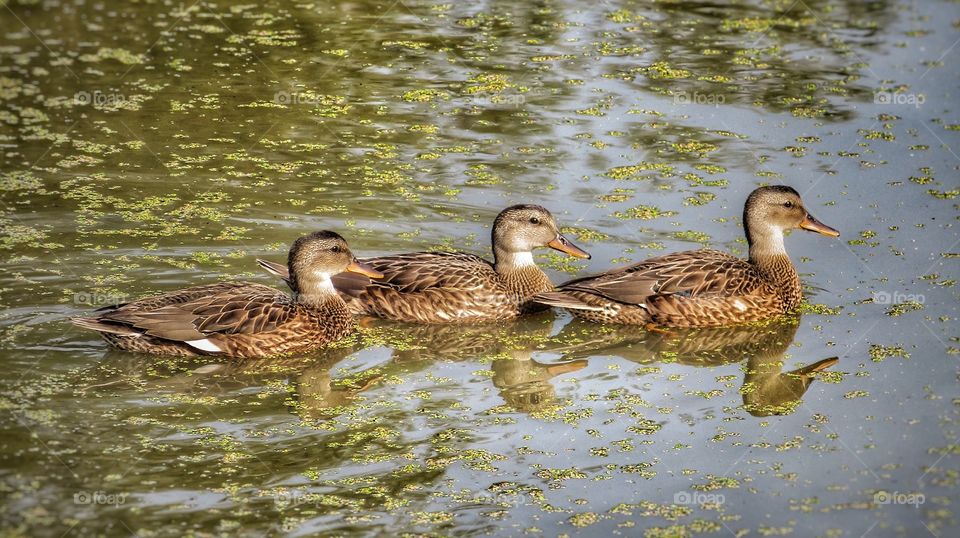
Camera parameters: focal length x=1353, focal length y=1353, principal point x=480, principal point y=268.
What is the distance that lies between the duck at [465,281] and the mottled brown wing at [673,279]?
390 millimetres

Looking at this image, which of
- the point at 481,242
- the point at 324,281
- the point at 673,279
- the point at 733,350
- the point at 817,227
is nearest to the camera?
the point at 733,350

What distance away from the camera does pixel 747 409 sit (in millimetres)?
8875

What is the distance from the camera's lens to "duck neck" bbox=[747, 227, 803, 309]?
10.6 meters

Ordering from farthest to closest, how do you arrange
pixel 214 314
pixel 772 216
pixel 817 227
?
pixel 817 227
pixel 772 216
pixel 214 314

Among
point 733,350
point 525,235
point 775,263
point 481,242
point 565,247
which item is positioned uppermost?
point 525,235

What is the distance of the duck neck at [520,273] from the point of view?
10.8 metres

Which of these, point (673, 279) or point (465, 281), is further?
point (465, 281)

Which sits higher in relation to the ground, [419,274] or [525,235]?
[525,235]

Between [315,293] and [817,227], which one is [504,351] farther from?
[817,227]

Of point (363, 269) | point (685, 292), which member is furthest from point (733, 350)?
point (363, 269)

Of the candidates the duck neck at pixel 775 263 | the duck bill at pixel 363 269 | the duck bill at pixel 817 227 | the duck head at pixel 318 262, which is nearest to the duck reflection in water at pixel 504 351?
the duck bill at pixel 363 269

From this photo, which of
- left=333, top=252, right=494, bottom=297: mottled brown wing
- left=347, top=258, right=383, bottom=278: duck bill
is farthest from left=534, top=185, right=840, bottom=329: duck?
left=347, top=258, right=383, bottom=278: duck bill

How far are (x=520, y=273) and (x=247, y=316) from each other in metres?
2.36

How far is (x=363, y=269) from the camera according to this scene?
410 inches
